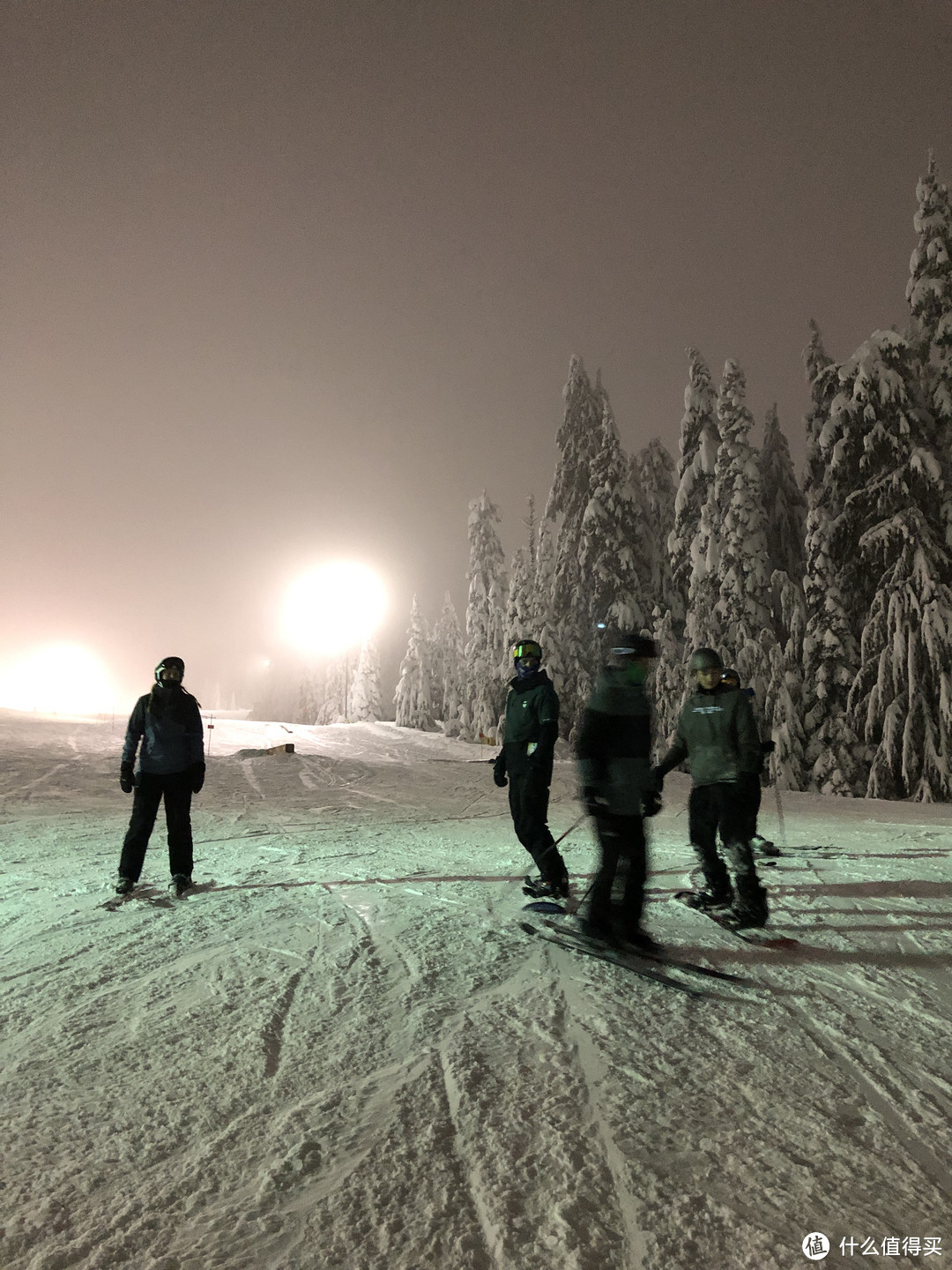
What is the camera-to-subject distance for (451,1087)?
2.73 metres

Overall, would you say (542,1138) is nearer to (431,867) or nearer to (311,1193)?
(311,1193)

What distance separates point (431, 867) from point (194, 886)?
2.47 m

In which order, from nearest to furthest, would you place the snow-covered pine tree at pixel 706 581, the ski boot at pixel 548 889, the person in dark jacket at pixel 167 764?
1. the ski boot at pixel 548 889
2. the person in dark jacket at pixel 167 764
3. the snow-covered pine tree at pixel 706 581

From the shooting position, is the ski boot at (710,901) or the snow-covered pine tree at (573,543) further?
the snow-covered pine tree at (573,543)

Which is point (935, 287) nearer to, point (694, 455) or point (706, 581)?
point (694, 455)

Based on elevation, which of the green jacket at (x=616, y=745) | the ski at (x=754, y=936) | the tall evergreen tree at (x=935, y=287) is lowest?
the ski at (x=754, y=936)

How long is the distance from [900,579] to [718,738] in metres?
13.9

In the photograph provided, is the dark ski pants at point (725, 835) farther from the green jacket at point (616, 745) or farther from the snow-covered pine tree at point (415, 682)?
the snow-covered pine tree at point (415, 682)

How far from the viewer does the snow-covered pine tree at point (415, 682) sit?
4988 cm

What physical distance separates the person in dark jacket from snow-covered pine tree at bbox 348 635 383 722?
50.8 m

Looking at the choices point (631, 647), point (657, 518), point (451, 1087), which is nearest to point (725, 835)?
point (631, 647)

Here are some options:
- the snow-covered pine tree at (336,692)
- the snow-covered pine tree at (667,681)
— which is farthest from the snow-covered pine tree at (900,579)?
the snow-covered pine tree at (336,692)

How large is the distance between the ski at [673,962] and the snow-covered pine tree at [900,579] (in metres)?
14.2

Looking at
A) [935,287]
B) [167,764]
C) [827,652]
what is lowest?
[167,764]
